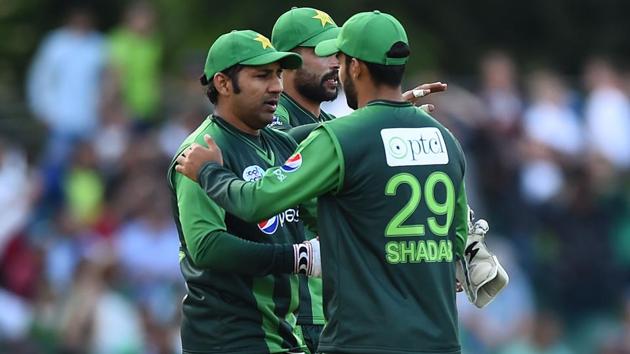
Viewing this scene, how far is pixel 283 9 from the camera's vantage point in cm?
1803

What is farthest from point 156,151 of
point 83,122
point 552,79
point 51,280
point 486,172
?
point 552,79

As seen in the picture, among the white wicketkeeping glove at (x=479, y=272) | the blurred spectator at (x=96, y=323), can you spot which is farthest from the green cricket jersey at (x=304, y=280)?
the blurred spectator at (x=96, y=323)

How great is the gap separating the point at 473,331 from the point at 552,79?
3115mm

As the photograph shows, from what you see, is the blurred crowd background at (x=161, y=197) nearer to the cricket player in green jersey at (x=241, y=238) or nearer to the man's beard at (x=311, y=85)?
the man's beard at (x=311, y=85)

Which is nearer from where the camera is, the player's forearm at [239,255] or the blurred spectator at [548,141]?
the player's forearm at [239,255]

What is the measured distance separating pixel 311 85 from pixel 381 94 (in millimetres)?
1540

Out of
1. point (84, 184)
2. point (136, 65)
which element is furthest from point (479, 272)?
point (136, 65)

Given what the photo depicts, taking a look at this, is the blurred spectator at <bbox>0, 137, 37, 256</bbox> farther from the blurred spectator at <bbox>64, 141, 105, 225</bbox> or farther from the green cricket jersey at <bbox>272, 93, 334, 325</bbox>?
the green cricket jersey at <bbox>272, 93, 334, 325</bbox>

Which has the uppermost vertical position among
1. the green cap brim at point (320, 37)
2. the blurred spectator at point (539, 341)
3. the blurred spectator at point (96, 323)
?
the green cap brim at point (320, 37)

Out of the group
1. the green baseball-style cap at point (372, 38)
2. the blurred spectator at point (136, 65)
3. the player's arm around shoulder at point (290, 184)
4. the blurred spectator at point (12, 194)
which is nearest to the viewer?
the player's arm around shoulder at point (290, 184)

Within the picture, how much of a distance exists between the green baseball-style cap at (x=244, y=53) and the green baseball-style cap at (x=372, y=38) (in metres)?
0.47

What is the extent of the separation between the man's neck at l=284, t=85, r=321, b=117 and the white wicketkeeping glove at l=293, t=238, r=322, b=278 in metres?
1.44

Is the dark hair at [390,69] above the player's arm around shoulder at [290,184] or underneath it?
above

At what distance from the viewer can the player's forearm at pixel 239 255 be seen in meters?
6.45
